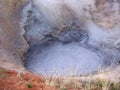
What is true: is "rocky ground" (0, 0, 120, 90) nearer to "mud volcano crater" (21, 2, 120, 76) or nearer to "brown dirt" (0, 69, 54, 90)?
"brown dirt" (0, 69, 54, 90)

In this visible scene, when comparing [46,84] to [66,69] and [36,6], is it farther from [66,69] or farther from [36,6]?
[36,6]

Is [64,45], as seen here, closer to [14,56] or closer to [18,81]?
[14,56]

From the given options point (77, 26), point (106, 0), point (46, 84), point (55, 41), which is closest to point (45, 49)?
point (55, 41)

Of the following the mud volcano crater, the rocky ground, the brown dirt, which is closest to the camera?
the brown dirt

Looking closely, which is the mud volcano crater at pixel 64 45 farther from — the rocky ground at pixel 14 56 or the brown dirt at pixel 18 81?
the brown dirt at pixel 18 81

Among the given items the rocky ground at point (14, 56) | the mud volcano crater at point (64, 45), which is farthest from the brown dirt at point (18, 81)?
the mud volcano crater at point (64, 45)

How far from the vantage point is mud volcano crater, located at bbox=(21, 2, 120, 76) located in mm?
10281

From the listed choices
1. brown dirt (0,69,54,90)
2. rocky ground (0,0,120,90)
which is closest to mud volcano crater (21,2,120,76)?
rocky ground (0,0,120,90)

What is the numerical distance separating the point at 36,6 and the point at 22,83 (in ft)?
17.3

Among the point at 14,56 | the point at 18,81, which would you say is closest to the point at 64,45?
the point at 14,56

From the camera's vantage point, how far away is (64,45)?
458 inches

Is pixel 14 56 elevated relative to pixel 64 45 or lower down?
lower down

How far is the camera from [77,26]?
1177 cm

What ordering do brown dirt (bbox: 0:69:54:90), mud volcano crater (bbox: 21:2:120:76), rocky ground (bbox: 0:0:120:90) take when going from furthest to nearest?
1. mud volcano crater (bbox: 21:2:120:76)
2. rocky ground (bbox: 0:0:120:90)
3. brown dirt (bbox: 0:69:54:90)
